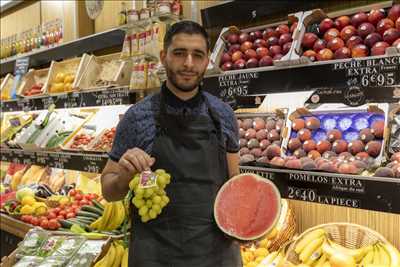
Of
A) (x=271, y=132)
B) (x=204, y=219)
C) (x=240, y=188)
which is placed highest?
(x=271, y=132)

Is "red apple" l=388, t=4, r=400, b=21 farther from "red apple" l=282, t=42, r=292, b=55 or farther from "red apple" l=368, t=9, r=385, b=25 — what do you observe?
"red apple" l=282, t=42, r=292, b=55

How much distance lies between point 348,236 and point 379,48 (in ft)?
3.43

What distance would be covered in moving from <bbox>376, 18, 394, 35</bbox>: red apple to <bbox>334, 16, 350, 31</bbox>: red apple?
206 millimetres

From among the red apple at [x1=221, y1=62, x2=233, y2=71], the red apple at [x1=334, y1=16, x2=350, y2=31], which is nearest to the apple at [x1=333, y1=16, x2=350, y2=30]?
the red apple at [x1=334, y1=16, x2=350, y2=31]

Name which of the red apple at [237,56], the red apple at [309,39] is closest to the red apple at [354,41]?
the red apple at [309,39]

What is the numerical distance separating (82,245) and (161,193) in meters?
1.43

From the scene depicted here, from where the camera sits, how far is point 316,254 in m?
2.45

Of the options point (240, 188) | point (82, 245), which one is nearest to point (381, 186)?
point (240, 188)

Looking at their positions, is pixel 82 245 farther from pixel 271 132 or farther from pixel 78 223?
pixel 271 132

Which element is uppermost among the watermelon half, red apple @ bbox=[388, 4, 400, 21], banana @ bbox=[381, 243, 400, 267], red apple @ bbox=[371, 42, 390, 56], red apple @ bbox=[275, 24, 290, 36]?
red apple @ bbox=[275, 24, 290, 36]

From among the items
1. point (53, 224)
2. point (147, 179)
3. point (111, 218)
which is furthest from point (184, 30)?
point (53, 224)

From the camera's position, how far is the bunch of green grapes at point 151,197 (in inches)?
66.6

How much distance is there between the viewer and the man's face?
5.97 ft

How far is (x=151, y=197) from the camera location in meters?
1.73
